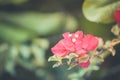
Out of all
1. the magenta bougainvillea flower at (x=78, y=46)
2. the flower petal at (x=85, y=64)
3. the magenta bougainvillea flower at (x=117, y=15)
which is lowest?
the flower petal at (x=85, y=64)

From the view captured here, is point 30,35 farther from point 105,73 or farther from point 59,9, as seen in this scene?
point 105,73

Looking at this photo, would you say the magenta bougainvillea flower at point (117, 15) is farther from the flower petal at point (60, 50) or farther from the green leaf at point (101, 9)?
the flower petal at point (60, 50)

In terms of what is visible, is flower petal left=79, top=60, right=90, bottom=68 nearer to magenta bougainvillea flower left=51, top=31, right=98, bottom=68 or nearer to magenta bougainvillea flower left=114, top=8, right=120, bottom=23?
magenta bougainvillea flower left=51, top=31, right=98, bottom=68

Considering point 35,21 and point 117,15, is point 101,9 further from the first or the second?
point 35,21

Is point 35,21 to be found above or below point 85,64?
above

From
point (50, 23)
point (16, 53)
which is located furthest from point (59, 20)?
point (16, 53)

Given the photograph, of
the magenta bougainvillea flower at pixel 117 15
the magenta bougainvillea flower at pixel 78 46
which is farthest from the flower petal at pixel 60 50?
the magenta bougainvillea flower at pixel 117 15

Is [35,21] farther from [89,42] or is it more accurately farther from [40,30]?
[89,42]

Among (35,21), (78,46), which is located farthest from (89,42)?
(35,21)
